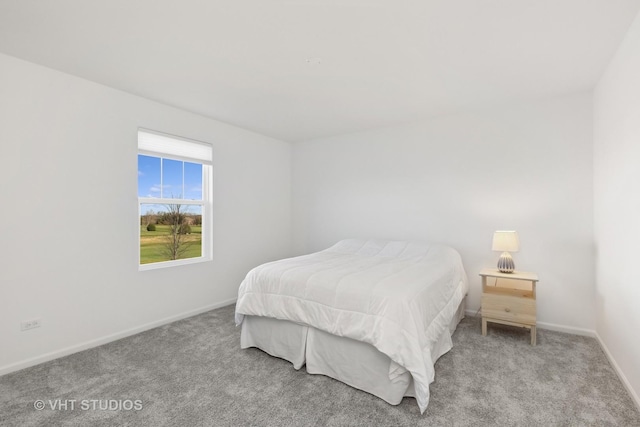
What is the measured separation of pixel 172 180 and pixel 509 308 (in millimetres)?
4262

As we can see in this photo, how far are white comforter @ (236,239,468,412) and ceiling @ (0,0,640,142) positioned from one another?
1.69 m

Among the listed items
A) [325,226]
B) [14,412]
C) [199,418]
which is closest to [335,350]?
[199,418]

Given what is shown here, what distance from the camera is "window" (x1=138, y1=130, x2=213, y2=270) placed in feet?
11.0

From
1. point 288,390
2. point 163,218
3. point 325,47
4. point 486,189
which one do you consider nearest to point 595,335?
point 486,189

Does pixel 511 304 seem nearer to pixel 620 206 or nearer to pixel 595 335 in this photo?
pixel 595 335

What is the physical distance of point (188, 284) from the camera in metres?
3.59

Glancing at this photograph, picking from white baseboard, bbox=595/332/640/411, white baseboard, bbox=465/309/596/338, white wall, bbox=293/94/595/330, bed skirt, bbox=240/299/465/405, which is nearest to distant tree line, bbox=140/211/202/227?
white wall, bbox=293/94/595/330

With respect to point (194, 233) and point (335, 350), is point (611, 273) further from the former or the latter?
point (194, 233)

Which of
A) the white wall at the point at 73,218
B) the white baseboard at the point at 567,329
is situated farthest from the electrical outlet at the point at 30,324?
the white baseboard at the point at 567,329

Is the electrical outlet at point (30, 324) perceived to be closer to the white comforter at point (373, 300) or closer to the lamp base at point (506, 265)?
the white comforter at point (373, 300)

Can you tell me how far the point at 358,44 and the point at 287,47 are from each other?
0.51 m

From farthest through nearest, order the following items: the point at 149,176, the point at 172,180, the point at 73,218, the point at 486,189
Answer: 1. the point at 172,180
2. the point at 149,176
3. the point at 486,189
4. the point at 73,218

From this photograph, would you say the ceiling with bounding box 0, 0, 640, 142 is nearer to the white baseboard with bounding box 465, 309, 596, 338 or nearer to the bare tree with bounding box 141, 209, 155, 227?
the bare tree with bounding box 141, 209, 155, 227

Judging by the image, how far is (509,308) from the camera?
2797 millimetres
